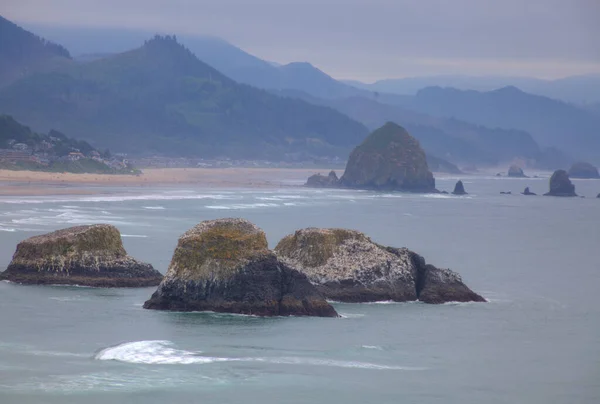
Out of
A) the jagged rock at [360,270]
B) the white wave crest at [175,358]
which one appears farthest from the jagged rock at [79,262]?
the white wave crest at [175,358]

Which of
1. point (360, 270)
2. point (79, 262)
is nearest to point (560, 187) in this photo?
point (360, 270)

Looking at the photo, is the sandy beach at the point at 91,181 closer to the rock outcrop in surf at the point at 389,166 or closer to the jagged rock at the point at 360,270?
the rock outcrop in surf at the point at 389,166

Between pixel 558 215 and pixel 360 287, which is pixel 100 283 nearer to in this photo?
pixel 360 287

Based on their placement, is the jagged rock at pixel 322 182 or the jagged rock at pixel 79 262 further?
the jagged rock at pixel 322 182

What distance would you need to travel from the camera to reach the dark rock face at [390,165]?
141 meters

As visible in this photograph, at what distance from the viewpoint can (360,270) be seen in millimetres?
33125

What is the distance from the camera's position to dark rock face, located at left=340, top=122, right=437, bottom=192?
463ft

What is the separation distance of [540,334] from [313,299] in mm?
6321

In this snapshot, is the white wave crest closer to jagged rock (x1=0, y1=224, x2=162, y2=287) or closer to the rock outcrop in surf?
jagged rock (x1=0, y1=224, x2=162, y2=287)

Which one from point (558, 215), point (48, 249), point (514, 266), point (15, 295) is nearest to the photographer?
point (15, 295)

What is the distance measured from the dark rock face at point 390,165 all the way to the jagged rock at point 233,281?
11076 centimetres

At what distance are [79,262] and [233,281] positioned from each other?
7.45 metres

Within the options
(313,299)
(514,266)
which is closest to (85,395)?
(313,299)

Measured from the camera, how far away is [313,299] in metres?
30.5
